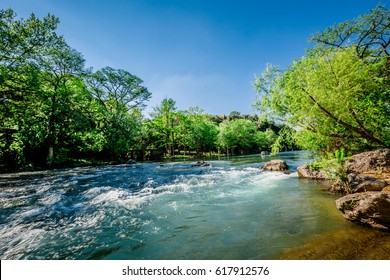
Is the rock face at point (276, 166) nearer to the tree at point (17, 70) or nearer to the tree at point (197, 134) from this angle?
the tree at point (17, 70)

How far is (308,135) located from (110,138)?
26472 millimetres

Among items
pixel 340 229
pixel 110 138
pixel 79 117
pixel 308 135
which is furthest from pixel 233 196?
pixel 110 138

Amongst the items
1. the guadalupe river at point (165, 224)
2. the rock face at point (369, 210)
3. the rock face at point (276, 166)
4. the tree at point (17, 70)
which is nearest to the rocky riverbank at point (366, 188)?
the rock face at point (369, 210)

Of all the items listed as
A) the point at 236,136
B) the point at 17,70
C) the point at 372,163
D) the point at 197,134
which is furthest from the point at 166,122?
the point at 372,163

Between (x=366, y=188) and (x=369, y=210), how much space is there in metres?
3.53

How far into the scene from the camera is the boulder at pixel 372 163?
9062 millimetres

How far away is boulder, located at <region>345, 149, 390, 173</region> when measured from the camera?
29.7ft

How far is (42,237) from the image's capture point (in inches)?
179

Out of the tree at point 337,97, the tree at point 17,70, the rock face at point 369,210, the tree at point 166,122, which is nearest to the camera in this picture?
the rock face at point 369,210

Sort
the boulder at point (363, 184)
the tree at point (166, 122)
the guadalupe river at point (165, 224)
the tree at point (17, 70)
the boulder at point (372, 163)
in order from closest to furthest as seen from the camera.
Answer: the guadalupe river at point (165, 224) < the boulder at point (363, 184) < the boulder at point (372, 163) < the tree at point (17, 70) < the tree at point (166, 122)

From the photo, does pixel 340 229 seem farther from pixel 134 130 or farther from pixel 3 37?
pixel 134 130

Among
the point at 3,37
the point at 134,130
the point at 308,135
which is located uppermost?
the point at 3,37

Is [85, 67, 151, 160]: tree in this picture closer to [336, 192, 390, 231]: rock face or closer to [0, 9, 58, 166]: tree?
[0, 9, 58, 166]: tree

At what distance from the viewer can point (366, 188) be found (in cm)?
690
